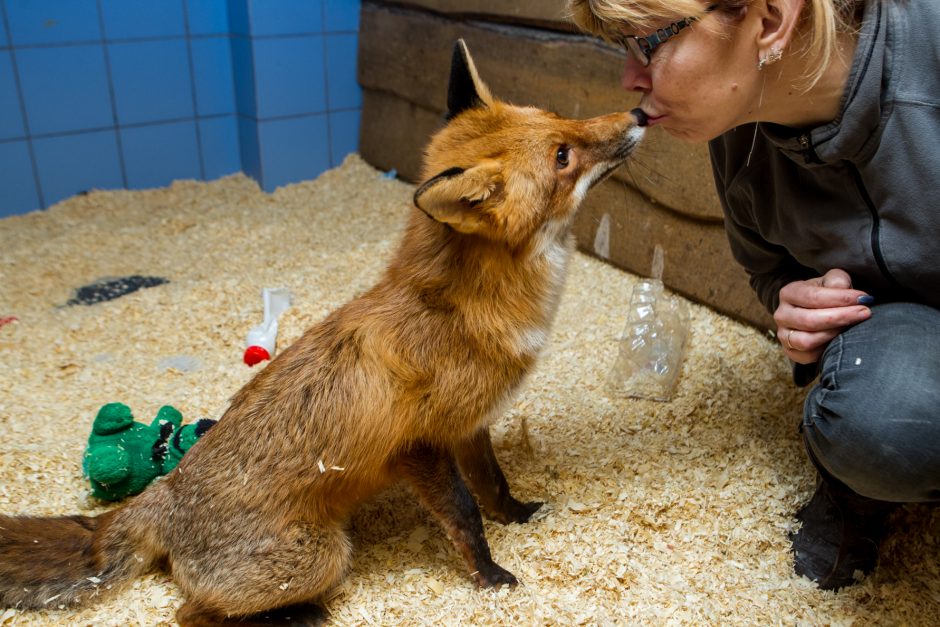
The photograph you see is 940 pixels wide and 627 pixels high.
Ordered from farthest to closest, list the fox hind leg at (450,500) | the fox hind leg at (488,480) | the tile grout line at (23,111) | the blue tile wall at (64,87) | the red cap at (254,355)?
the blue tile wall at (64,87) → the tile grout line at (23,111) → the red cap at (254,355) → the fox hind leg at (488,480) → the fox hind leg at (450,500)

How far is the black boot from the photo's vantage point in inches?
76.3

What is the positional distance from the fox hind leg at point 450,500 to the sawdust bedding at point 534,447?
0.09m

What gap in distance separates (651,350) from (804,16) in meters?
1.46

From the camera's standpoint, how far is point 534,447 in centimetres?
252

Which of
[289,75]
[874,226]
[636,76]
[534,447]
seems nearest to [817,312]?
[874,226]

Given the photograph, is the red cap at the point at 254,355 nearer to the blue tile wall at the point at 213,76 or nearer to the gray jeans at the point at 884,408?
the gray jeans at the point at 884,408

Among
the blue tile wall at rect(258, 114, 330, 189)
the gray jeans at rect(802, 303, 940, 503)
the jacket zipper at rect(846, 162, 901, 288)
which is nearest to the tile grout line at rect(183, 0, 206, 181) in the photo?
the blue tile wall at rect(258, 114, 330, 189)

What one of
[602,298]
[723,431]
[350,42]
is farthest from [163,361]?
[350,42]

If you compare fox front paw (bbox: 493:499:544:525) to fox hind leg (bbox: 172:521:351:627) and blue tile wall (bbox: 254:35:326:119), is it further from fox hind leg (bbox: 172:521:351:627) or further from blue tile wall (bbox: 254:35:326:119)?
blue tile wall (bbox: 254:35:326:119)

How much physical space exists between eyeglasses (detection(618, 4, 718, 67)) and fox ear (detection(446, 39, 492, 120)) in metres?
0.40

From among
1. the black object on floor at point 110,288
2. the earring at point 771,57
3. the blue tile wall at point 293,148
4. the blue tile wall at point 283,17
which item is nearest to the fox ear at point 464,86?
the earring at point 771,57

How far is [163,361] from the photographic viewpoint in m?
3.09

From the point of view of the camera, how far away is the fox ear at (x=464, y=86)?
1.98 meters

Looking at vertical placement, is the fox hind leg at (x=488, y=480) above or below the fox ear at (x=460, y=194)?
below
